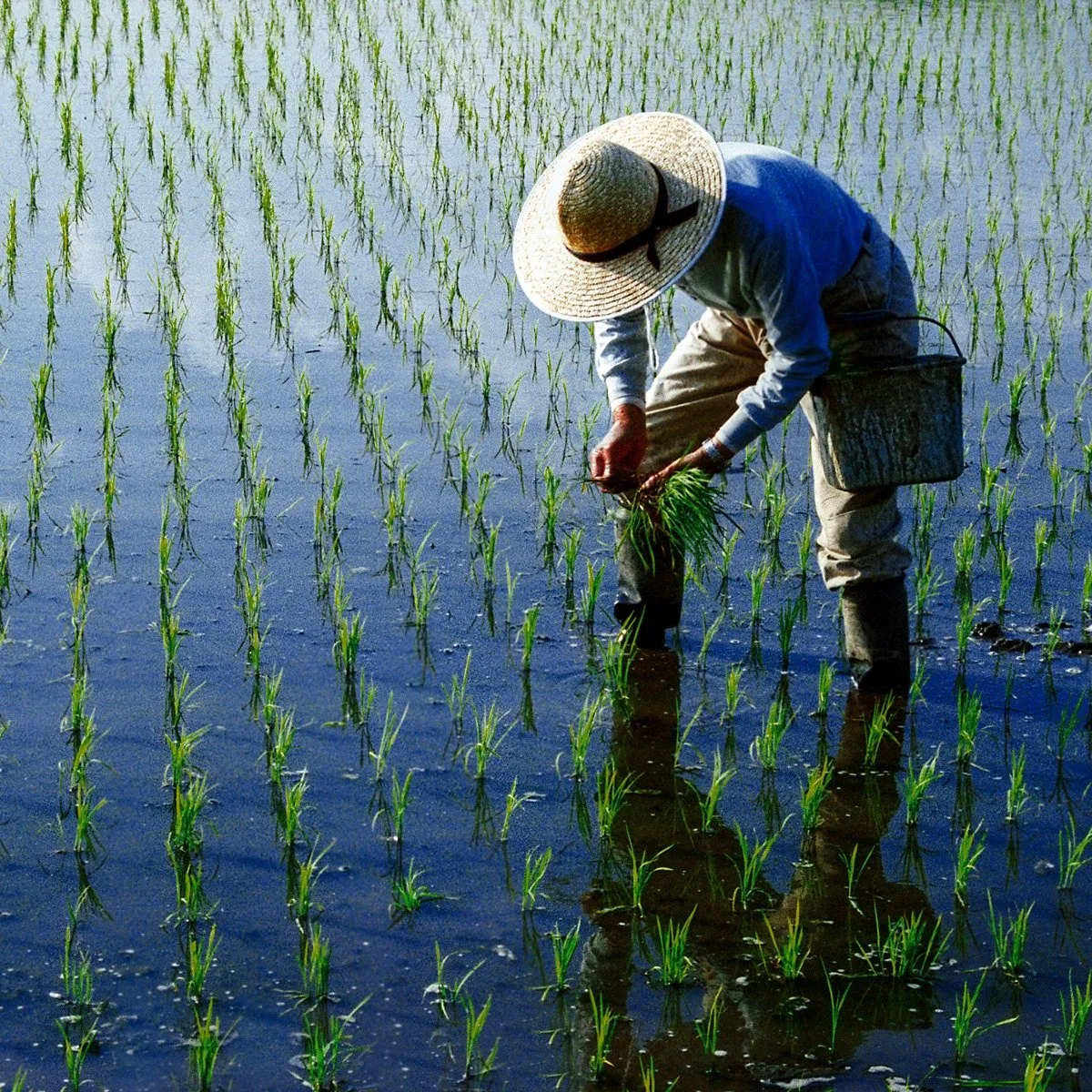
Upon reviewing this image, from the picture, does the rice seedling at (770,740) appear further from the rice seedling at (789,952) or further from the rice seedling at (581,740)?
the rice seedling at (789,952)

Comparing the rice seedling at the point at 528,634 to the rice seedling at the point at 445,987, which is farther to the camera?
the rice seedling at the point at 528,634

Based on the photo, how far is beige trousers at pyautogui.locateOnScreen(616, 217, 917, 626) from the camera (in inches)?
129

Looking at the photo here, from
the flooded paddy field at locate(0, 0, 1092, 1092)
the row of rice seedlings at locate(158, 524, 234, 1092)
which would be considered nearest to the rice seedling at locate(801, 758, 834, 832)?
the flooded paddy field at locate(0, 0, 1092, 1092)

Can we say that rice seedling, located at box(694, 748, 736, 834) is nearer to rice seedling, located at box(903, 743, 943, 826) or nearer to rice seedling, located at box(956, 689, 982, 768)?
rice seedling, located at box(903, 743, 943, 826)

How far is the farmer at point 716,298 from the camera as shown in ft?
9.64

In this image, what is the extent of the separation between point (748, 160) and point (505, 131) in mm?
5001

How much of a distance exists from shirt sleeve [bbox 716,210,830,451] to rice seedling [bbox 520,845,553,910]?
0.92m

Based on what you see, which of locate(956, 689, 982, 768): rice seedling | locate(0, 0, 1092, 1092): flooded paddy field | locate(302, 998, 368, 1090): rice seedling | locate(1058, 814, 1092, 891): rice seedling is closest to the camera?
locate(302, 998, 368, 1090): rice seedling

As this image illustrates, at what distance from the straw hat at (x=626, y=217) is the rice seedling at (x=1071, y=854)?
1244mm

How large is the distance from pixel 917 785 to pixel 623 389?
998 mm

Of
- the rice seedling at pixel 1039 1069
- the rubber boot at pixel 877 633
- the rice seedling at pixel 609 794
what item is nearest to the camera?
the rice seedling at pixel 1039 1069

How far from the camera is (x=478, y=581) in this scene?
4.02 metres

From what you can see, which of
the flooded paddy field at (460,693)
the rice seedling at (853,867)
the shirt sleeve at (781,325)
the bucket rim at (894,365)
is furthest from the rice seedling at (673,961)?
the bucket rim at (894,365)

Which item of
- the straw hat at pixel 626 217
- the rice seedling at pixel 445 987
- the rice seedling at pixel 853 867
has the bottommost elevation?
the rice seedling at pixel 445 987
